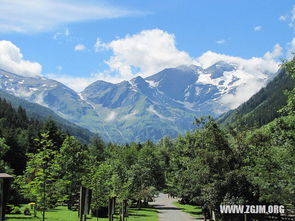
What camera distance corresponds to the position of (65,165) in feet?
170

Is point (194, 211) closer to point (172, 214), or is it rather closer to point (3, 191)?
point (172, 214)

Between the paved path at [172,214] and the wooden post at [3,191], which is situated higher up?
the wooden post at [3,191]

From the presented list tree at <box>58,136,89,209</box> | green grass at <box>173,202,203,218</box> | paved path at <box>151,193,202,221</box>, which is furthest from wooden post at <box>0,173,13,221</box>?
green grass at <box>173,202,203,218</box>

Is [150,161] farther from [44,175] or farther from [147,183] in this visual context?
[44,175]

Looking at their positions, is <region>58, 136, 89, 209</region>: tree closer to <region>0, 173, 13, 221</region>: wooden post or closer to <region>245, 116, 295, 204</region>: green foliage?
<region>245, 116, 295, 204</region>: green foliage

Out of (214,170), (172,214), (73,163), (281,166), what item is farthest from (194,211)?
(281,166)

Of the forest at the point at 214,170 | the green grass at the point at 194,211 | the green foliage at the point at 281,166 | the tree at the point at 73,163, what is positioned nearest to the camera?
the green foliage at the point at 281,166

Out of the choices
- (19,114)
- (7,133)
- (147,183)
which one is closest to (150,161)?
(147,183)

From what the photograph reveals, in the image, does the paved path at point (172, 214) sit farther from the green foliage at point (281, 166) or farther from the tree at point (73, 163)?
the green foliage at point (281, 166)

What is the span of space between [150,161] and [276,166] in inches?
2139

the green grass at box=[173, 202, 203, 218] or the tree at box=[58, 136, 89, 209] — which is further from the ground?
the tree at box=[58, 136, 89, 209]

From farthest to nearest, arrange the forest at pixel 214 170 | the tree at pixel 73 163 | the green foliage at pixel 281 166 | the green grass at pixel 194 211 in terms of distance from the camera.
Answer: the green grass at pixel 194 211 → the tree at pixel 73 163 → the forest at pixel 214 170 → the green foliage at pixel 281 166

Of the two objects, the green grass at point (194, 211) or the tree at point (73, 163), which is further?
the green grass at point (194, 211)

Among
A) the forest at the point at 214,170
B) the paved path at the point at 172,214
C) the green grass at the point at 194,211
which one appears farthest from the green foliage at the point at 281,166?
the green grass at the point at 194,211
